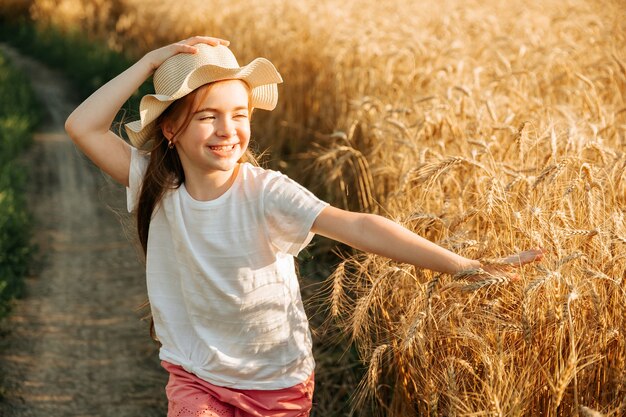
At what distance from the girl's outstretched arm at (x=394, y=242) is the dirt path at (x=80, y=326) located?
837mm

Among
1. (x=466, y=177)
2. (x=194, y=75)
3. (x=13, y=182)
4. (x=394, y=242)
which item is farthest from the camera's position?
(x=13, y=182)

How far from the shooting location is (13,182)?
6707mm

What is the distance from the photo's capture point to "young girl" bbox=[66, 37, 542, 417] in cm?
240

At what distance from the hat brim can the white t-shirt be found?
0.22 metres

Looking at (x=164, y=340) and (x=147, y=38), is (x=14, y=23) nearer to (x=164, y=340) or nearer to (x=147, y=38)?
(x=147, y=38)

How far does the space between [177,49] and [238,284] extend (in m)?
0.71

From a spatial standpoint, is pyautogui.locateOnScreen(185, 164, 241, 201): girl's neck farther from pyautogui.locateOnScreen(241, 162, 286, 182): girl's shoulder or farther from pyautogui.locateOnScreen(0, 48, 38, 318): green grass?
pyautogui.locateOnScreen(0, 48, 38, 318): green grass

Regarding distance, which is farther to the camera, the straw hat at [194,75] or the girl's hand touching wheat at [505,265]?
the straw hat at [194,75]

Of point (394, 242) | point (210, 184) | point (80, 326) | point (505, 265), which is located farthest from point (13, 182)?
point (505, 265)

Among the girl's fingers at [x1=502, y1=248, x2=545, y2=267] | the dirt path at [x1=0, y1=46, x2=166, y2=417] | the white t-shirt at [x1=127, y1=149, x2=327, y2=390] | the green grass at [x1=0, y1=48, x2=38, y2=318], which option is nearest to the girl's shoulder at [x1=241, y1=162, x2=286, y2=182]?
the white t-shirt at [x1=127, y1=149, x2=327, y2=390]

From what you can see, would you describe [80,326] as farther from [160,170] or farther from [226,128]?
[226,128]

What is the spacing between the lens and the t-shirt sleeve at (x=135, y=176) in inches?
102

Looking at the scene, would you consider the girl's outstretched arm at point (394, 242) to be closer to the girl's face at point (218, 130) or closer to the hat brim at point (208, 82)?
the girl's face at point (218, 130)

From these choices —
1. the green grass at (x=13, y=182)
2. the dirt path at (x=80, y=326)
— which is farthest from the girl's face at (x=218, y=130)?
the green grass at (x=13, y=182)
